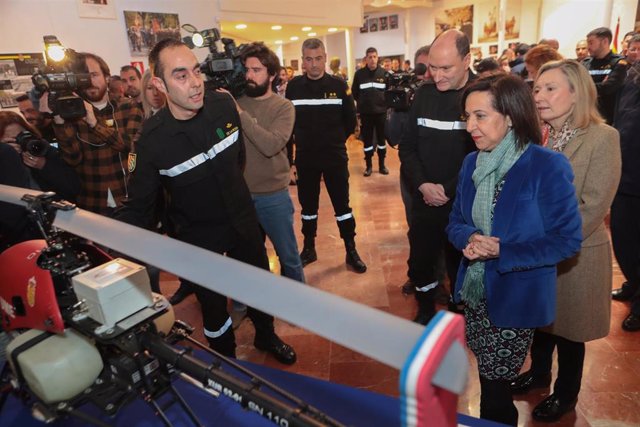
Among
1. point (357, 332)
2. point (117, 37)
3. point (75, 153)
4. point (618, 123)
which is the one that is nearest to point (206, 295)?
point (75, 153)

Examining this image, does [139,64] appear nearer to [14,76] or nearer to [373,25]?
[14,76]

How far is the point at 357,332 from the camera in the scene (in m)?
0.57

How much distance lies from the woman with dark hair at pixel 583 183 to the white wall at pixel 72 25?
5.07m

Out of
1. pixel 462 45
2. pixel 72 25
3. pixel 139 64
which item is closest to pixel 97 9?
pixel 72 25

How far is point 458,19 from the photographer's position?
17.9 m

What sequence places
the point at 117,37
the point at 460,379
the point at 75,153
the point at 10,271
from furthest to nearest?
the point at 117,37, the point at 75,153, the point at 10,271, the point at 460,379

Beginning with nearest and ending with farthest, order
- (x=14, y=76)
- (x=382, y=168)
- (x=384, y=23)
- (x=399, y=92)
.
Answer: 1. (x=399, y=92)
2. (x=14, y=76)
3. (x=382, y=168)
4. (x=384, y=23)

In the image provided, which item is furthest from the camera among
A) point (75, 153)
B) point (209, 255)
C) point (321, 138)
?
point (321, 138)

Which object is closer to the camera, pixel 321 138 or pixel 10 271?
pixel 10 271

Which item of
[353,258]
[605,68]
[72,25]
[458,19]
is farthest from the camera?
[458,19]

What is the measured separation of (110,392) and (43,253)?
0.45 meters

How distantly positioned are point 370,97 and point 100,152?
462 cm

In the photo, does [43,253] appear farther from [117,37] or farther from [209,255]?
[117,37]

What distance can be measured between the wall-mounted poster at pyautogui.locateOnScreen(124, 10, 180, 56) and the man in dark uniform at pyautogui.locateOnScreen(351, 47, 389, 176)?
2.75 m
